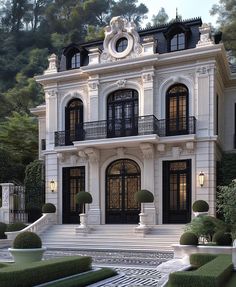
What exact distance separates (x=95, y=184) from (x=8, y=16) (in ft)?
140

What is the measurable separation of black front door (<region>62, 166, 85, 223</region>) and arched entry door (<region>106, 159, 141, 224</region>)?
1.58 meters

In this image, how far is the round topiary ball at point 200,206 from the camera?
19594 millimetres

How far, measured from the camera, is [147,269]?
13109 mm

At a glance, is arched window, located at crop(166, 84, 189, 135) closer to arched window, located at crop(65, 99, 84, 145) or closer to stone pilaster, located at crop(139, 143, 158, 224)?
stone pilaster, located at crop(139, 143, 158, 224)

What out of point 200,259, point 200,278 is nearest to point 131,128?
point 200,259

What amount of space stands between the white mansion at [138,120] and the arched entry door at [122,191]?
52 millimetres

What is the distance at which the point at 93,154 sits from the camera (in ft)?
74.9

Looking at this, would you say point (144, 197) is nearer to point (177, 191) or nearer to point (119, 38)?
point (177, 191)

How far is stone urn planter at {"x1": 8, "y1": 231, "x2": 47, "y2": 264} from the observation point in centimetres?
1148

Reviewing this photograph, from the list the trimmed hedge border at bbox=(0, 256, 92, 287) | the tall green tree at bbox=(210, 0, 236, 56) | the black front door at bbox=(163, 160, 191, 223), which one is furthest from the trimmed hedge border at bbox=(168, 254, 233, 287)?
the tall green tree at bbox=(210, 0, 236, 56)

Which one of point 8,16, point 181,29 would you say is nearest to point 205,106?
point 181,29

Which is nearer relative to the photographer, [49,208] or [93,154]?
[93,154]

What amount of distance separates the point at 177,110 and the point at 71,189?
7230mm

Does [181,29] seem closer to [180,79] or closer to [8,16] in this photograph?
[180,79]
